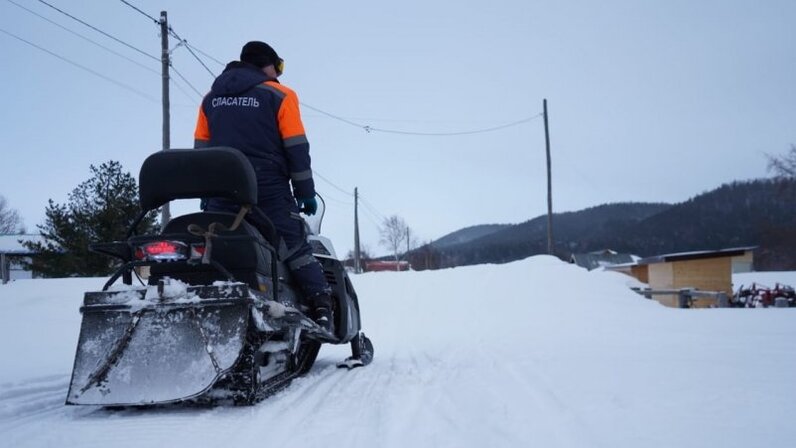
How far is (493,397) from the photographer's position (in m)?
3.02

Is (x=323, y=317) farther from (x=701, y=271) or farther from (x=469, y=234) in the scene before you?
(x=469, y=234)

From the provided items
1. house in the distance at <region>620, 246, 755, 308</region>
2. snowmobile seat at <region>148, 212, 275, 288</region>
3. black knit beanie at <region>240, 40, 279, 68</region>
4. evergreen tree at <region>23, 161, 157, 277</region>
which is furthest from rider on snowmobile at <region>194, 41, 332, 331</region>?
house in the distance at <region>620, 246, 755, 308</region>

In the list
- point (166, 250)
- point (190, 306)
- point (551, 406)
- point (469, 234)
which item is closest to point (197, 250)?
point (166, 250)

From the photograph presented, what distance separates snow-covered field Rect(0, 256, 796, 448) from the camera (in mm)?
2264

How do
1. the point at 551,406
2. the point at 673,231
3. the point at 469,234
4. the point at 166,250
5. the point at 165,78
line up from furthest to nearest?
1. the point at 469,234
2. the point at 673,231
3. the point at 165,78
4. the point at 166,250
5. the point at 551,406

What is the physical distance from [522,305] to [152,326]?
31.3 ft

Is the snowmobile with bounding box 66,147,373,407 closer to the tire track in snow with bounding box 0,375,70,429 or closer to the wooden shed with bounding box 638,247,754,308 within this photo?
the tire track in snow with bounding box 0,375,70,429

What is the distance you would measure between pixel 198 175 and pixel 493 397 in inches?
78.2

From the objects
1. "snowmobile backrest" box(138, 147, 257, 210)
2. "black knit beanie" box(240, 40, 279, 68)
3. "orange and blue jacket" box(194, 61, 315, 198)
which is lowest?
"snowmobile backrest" box(138, 147, 257, 210)

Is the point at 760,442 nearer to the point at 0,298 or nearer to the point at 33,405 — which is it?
the point at 33,405

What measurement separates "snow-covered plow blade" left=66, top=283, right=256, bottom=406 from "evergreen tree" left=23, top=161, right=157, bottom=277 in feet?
68.7

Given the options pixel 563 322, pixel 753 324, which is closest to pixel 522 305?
pixel 563 322

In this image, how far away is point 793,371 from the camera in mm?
3600

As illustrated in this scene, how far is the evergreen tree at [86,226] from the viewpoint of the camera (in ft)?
72.8
